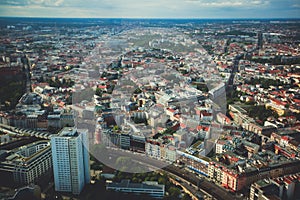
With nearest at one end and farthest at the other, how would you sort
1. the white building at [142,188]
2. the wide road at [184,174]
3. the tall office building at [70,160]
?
the tall office building at [70,160]
the white building at [142,188]
the wide road at [184,174]

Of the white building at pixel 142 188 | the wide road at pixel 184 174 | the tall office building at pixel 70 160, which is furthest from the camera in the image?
the wide road at pixel 184 174

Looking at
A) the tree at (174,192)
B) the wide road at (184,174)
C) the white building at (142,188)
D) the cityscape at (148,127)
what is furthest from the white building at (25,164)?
the tree at (174,192)

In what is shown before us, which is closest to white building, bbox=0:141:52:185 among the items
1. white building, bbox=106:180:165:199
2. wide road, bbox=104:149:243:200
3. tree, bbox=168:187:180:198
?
wide road, bbox=104:149:243:200

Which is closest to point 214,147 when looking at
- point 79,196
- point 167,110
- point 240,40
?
point 167,110

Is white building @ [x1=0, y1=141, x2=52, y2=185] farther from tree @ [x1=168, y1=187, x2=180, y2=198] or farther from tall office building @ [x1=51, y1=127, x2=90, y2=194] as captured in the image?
tree @ [x1=168, y1=187, x2=180, y2=198]

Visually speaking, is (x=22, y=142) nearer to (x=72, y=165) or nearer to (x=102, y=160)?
(x=102, y=160)

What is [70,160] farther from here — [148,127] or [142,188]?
[148,127]

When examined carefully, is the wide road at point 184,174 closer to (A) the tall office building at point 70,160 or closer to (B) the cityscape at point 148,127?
(B) the cityscape at point 148,127
